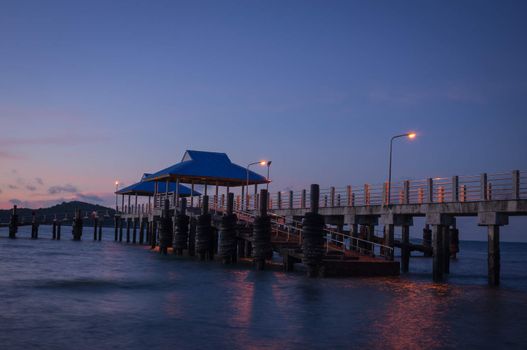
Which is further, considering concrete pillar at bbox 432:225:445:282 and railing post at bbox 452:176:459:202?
concrete pillar at bbox 432:225:445:282

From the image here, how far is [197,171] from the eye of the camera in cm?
4750

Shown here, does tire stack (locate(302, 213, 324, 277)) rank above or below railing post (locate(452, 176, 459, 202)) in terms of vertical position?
below

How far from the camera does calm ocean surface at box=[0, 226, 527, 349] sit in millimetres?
14062

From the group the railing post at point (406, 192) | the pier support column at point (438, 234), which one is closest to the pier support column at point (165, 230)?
the railing post at point (406, 192)

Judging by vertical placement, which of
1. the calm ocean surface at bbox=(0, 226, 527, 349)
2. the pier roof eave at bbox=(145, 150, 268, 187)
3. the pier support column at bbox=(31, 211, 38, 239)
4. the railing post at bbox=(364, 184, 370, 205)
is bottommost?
the calm ocean surface at bbox=(0, 226, 527, 349)

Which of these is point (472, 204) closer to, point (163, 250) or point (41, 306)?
point (41, 306)

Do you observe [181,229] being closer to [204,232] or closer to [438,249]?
[204,232]

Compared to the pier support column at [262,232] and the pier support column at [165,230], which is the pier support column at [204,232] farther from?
the pier support column at [262,232]

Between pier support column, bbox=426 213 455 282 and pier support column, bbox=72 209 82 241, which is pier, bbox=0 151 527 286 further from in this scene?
pier support column, bbox=72 209 82 241

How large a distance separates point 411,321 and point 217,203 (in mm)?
32719

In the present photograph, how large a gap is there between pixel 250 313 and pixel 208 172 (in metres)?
30.5

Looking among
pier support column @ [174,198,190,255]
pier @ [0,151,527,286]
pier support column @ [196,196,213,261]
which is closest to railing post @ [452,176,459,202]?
pier @ [0,151,527,286]

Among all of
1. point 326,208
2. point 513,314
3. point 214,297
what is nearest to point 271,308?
point 214,297

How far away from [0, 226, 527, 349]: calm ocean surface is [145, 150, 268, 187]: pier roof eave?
A: 18476 mm
